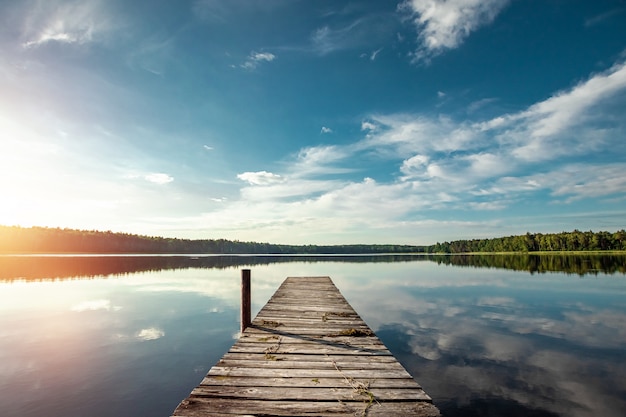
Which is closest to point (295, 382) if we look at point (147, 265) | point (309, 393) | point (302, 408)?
point (309, 393)

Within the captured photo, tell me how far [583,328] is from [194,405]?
18278 millimetres

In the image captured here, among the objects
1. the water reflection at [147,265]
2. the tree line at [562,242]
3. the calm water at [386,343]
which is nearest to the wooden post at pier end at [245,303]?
the calm water at [386,343]

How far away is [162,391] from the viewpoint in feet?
29.3

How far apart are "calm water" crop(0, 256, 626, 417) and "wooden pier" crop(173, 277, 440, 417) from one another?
2.71 metres

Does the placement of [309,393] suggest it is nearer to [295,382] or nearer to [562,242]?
[295,382]

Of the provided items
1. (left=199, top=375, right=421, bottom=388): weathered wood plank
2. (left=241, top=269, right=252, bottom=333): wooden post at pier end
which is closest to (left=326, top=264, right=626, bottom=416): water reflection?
(left=199, top=375, right=421, bottom=388): weathered wood plank

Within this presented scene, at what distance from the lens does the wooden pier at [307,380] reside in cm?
462

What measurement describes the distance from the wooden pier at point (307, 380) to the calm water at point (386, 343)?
8.89 ft

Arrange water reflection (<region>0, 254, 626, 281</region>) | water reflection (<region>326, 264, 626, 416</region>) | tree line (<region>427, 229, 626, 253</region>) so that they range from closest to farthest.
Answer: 1. water reflection (<region>326, 264, 626, 416</region>)
2. water reflection (<region>0, 254, 626, 281</region>)
3. tree line (<region>427, 229, 626, 253</region>)

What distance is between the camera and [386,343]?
13.0 m

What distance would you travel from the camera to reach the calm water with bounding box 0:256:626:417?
27.1 ft

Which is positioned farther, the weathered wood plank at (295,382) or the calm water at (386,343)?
the calm water at (386,343)

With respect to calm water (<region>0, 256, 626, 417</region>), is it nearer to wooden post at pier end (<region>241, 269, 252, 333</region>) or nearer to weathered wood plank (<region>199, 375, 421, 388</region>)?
wooden post at pier end (<region>241, 269, 252, 333</region>)

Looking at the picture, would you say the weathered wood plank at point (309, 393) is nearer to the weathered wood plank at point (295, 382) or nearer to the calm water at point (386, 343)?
the weathered wood plank at point (295, 382)
